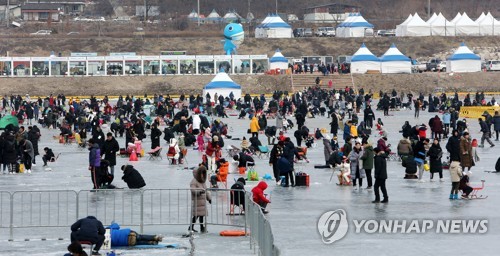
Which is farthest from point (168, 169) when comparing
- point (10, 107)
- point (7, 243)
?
point (10, 107)

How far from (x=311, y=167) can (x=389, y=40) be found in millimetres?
70454

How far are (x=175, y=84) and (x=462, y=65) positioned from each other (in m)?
18.5

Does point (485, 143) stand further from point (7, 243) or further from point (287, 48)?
point (287, 48)

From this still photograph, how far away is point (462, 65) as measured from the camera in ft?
281

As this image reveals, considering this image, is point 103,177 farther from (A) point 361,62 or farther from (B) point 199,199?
(A) point 361,62

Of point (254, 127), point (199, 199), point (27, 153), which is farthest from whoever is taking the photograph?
point (254, 127)

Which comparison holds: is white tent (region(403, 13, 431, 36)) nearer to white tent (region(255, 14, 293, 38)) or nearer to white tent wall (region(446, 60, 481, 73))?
white tent (region(255, 14, 293, 38))

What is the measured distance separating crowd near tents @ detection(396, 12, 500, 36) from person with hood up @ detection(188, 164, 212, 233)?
83555 mm

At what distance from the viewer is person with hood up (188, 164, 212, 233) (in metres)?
23.0

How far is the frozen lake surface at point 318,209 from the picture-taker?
2145cm

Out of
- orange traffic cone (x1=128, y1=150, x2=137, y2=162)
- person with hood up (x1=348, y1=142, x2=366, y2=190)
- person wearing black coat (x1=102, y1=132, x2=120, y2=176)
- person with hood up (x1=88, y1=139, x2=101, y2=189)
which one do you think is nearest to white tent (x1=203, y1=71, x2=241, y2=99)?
orange traffic cone (x1=128, y1=150, x2=137, y2=162)

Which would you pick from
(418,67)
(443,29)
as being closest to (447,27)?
(443,29)

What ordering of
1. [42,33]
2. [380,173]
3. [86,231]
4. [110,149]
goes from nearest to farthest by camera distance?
[86,231] < [380,173] < [110,149] < [42,33]

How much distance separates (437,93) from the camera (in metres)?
81.1
